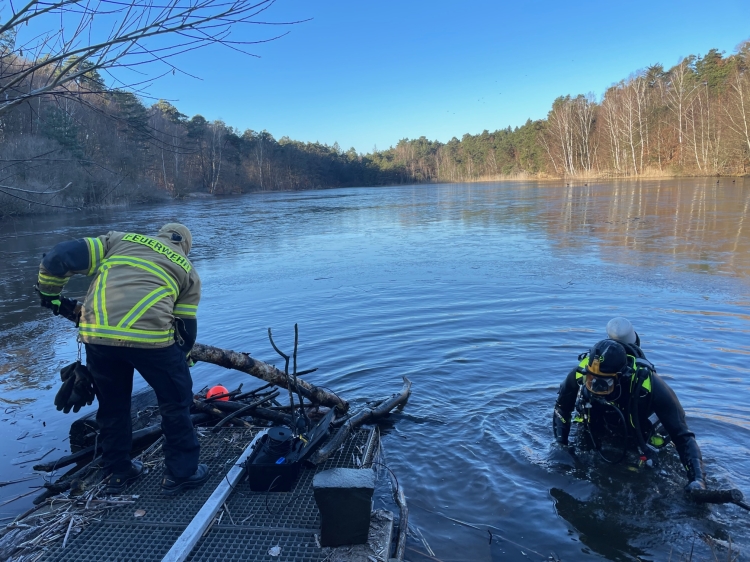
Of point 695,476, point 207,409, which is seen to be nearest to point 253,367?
point 207,409

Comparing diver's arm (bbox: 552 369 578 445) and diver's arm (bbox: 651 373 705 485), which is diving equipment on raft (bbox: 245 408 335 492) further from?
diver's arm (bbox: 651 373 705 485)

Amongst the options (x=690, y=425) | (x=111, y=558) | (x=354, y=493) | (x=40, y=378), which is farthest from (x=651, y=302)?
(x=40, y=378)

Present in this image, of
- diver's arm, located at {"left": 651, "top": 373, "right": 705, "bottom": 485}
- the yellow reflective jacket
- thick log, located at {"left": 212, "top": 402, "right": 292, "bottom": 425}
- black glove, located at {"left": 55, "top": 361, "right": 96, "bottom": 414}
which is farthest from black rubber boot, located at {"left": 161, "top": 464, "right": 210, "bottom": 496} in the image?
diver's arm, located at {"left": 651, "top": 373, "right": 705, "bottom": 485}

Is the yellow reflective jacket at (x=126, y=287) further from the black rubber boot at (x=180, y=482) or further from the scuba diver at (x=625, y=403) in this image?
the scuba diver at (x=625, y=403)

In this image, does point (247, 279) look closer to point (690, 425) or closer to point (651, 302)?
point (651, 302)

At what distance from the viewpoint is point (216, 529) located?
303 centimetres

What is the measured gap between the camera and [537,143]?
8562 centimetres

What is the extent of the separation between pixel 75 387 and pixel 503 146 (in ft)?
352

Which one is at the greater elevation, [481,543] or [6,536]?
[6,536]

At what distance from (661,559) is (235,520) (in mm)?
2852

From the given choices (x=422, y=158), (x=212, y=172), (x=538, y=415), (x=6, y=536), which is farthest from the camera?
(x=422, y=158)

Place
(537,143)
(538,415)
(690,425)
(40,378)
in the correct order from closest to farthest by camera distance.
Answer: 1. (690,425)
2. (538,415)
3. (40,378)
4. (537,143)

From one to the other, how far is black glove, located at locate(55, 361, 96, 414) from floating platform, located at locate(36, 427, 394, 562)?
2.44ft

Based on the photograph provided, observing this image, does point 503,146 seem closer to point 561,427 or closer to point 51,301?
point 561,427
